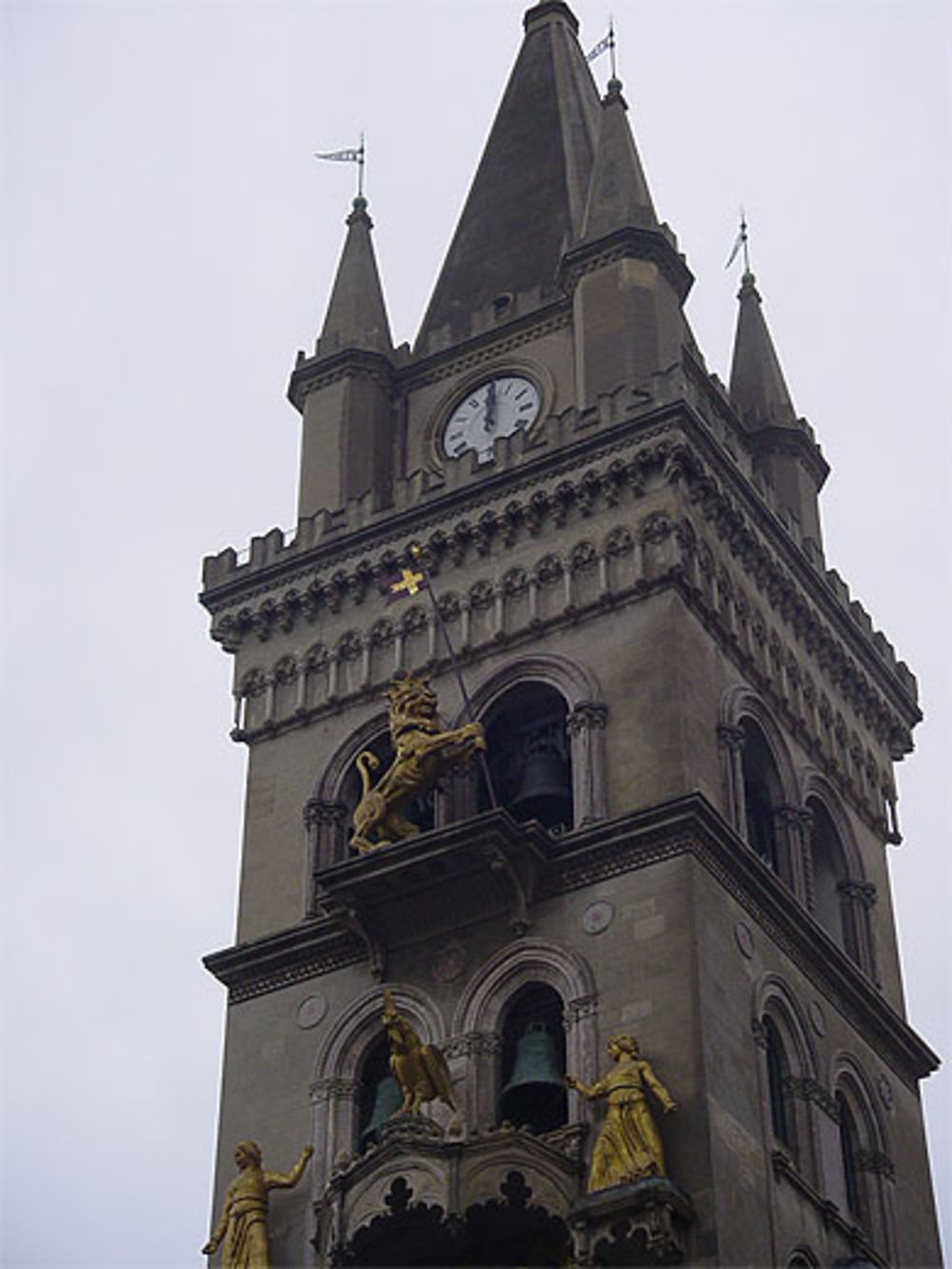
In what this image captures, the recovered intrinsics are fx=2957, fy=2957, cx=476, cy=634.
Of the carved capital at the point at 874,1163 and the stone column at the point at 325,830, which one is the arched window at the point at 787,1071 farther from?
the stone column at the point at 325,830

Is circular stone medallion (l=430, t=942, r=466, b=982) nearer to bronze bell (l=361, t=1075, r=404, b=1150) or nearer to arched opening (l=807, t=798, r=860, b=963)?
bronze bell (l=361, t=1075, r=404, b=1150)

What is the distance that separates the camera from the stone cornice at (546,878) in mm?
45219

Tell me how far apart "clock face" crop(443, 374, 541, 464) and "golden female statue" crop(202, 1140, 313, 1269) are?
14363 mm

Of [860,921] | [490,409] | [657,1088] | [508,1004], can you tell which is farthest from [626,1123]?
[490,409]

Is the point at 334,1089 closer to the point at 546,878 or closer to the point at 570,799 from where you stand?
the point at 546,878

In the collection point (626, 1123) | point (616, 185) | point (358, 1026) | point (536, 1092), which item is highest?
point (616, 185)

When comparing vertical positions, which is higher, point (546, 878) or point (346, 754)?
point (346, 754)

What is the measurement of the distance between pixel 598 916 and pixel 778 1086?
13.0 feet

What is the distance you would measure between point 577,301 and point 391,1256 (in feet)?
61.7

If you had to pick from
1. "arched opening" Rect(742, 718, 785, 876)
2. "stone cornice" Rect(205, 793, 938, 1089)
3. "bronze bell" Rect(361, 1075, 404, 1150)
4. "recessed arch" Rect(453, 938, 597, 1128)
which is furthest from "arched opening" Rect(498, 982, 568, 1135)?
"arched opening" Rect(742, 718, 785, 876)

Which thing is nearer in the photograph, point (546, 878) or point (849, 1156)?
point (546, 878)

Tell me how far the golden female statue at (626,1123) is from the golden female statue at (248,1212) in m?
5.15

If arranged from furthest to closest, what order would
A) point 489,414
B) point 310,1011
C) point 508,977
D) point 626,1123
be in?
point 489,414 < point 310,1011 < point 508,977 < point 626,1123

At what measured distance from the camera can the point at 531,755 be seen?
48.8 m
